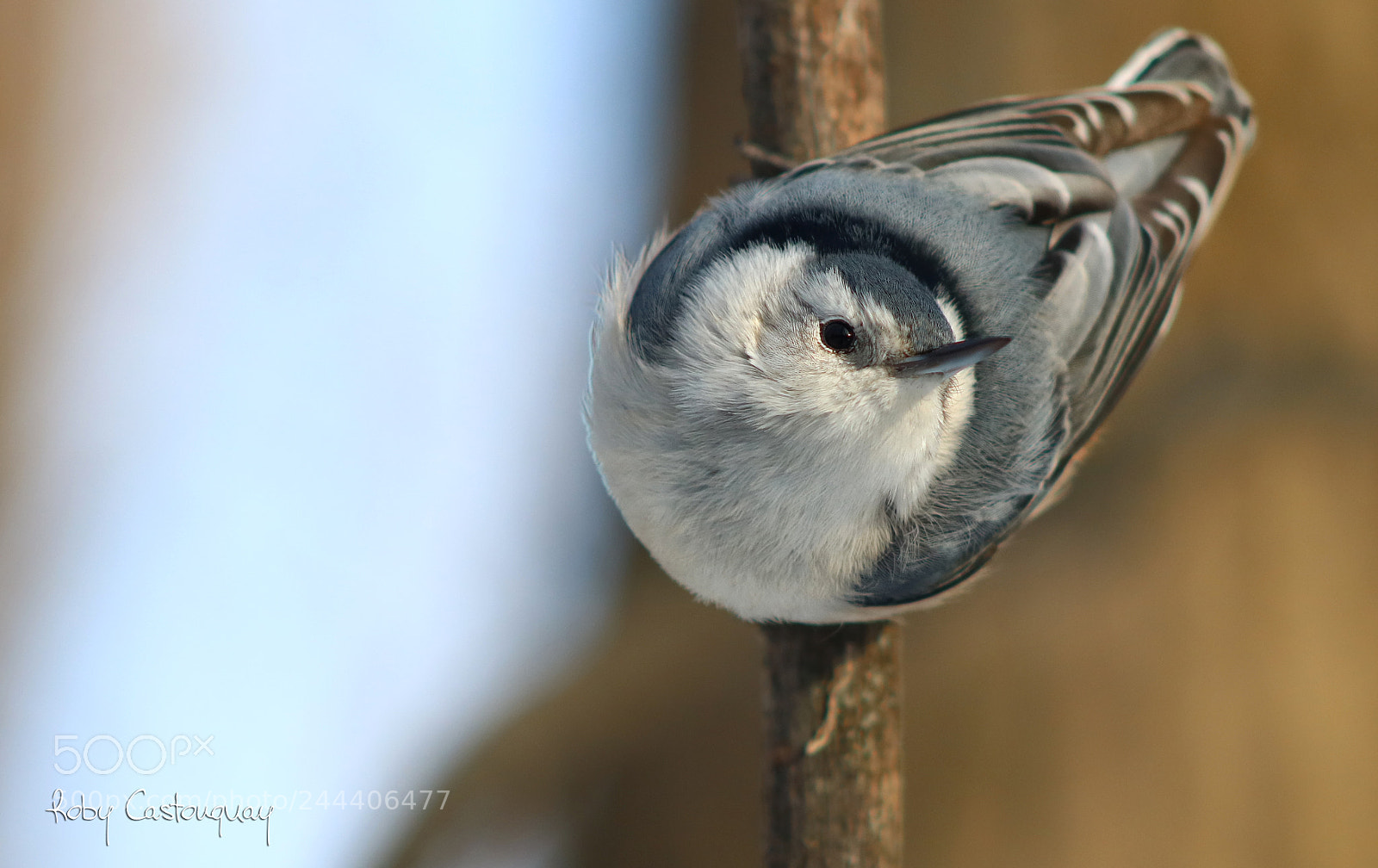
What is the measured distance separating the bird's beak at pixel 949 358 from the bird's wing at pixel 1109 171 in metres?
0.36

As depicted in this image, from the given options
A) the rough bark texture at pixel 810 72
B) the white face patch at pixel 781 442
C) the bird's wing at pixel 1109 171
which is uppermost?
the rough bark texture at pixel 810 72

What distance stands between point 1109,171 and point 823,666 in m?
0.88

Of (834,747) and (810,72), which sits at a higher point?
(810,72)

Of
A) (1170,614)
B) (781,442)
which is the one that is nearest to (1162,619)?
(1170,614)

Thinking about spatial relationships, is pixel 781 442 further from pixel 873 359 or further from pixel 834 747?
pixel 834 747

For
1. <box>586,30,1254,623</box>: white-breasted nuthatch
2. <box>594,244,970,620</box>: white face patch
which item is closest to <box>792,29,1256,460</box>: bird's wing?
<box>586,30,1254,623</box>: white-breasted nuthatch

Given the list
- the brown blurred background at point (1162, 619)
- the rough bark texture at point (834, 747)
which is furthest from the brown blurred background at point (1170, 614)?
the rough bark texture at point (834, 747)

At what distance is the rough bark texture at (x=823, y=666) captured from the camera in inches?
39.1

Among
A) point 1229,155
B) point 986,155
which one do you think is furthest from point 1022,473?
point 1229,155

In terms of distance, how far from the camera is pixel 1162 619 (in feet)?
4.34

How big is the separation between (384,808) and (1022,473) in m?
1.15

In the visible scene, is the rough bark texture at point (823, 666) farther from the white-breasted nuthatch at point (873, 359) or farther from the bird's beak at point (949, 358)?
the bird's beak at point (949, 358)

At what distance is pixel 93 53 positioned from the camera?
1.65 m

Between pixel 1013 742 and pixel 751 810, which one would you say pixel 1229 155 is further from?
pixel 751 810
